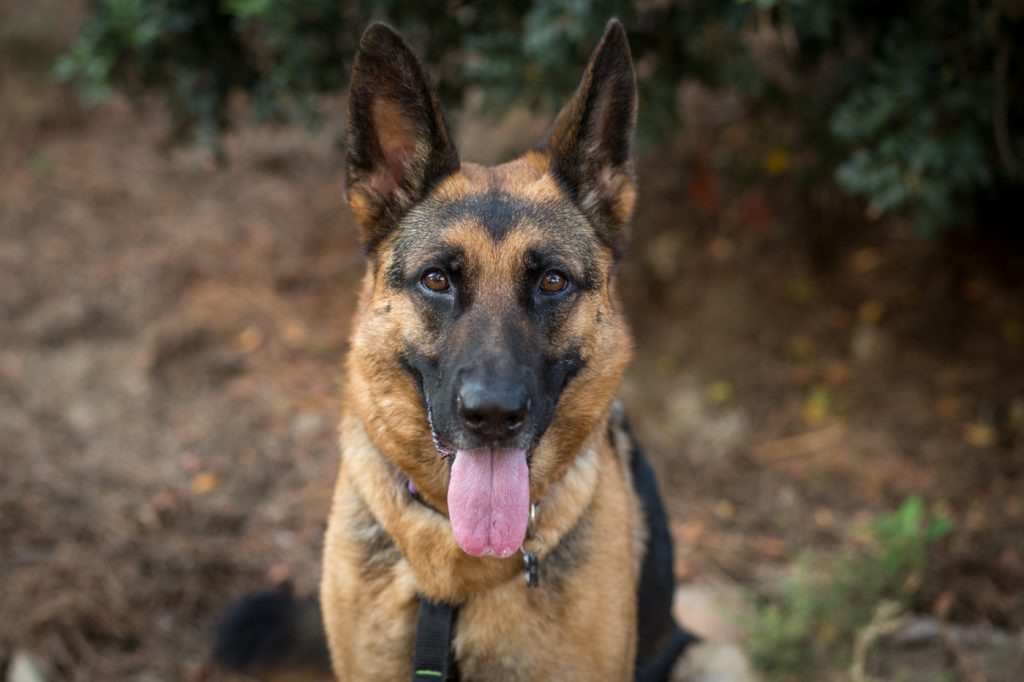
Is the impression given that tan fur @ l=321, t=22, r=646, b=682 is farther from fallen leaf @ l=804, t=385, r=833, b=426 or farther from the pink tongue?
fallen leaf @ l=804, t=385, r=833, b=426

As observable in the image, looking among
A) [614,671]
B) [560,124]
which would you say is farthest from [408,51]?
[614,671]

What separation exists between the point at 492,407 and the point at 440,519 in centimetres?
60

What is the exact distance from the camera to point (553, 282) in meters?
2.94

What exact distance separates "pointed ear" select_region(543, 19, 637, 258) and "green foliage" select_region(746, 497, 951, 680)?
2.00m

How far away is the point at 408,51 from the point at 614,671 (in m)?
2.08

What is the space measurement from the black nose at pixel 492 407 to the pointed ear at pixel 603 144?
854 mm

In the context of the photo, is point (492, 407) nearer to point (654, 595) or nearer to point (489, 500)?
point (489, 500)

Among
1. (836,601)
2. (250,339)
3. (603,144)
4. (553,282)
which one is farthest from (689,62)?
(250,339)

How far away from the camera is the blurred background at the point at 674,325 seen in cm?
425

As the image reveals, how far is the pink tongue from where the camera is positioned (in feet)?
8.72

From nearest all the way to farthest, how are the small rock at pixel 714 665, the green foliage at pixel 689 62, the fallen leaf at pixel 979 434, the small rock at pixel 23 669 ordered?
the small rock at pixel 23 669
the small rock at pixel 714 665
the green foliage at pixel 689 62
the fallen leaf at pixel 979 434

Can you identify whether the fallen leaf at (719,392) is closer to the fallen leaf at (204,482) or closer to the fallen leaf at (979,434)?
the fallen leaf at (979,434)

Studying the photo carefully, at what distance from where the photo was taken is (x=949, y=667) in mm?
4141

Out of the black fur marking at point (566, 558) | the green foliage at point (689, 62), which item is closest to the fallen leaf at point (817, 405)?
the green foliage at point (689, 62)
